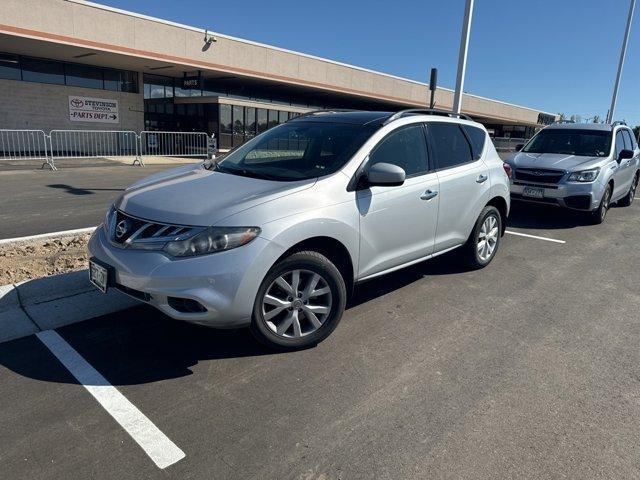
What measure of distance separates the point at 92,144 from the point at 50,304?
18244 millimetres

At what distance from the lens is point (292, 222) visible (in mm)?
3377

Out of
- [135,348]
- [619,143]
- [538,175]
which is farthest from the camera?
[619,143]

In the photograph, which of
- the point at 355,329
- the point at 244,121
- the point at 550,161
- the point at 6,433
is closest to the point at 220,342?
the point at 355,329

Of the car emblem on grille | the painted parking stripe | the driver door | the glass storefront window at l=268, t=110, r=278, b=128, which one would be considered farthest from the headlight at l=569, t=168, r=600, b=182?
the glass storefront window at l=268, t=110, r=278, b=128

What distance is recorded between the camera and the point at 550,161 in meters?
8.78

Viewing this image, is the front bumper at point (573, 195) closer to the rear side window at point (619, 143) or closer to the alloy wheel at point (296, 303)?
the rear side window at point (619, 143)

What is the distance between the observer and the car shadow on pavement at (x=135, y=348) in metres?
3.27

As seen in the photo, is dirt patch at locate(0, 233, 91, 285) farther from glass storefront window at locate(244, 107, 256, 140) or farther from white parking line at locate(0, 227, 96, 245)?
glass storefront window at locate(244, 107, 256, 140)

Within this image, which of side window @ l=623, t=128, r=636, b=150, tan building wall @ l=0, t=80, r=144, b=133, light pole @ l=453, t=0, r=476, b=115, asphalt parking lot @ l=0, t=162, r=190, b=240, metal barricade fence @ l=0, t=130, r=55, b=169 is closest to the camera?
asphalt parking lot @ l=0, t=162, r=190, b=240

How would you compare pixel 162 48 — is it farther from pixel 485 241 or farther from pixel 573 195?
pixel 485 241

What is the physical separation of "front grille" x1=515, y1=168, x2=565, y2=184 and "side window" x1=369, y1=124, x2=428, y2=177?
4.76 metres

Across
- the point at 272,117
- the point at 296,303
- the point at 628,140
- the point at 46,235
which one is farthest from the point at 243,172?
the point at 272,117

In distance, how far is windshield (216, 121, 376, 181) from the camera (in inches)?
158

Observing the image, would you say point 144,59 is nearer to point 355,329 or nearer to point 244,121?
point 244,121
